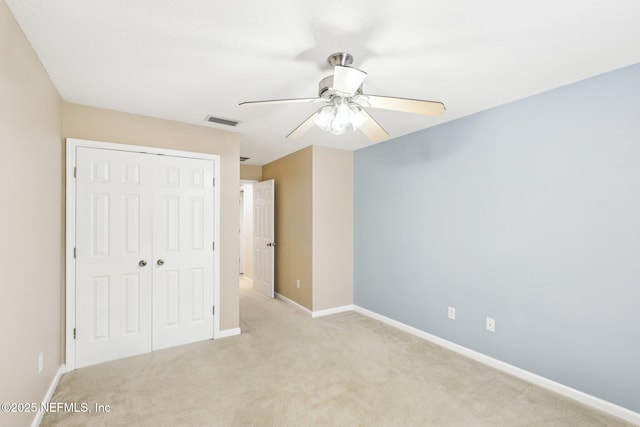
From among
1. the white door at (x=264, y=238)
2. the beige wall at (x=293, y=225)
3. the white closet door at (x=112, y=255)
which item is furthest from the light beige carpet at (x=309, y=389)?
the white door at (x=264, y=238)

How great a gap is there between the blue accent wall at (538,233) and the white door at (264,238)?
2.23 metres

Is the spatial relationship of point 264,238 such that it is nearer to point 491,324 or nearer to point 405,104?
point 491,324

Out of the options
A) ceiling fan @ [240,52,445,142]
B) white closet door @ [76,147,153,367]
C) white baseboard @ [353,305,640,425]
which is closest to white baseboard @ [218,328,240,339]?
white closet door @ [76,147,153,367]

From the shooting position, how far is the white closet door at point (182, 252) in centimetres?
309

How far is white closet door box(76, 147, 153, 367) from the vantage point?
108 inches

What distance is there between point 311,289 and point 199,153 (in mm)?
2267

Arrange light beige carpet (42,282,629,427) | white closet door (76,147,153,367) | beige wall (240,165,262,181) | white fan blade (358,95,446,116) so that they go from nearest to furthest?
white fan blade (358,95,446,116) < light beige carpet (42,282,629,427) < white closet door (76,147,153,367) < beige wall (240,165,262,181)

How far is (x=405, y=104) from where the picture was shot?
70.9 inches

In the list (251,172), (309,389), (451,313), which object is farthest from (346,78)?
(251,172)

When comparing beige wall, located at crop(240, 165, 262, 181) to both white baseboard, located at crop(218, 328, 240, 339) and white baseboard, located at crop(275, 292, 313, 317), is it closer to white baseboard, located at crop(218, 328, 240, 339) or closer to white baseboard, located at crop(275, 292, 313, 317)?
white baseboard, located at crop(275, 292, 313, 317)

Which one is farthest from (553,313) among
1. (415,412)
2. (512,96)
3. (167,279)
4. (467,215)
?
(167,279)

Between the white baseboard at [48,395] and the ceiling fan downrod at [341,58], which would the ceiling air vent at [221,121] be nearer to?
the ceiling fan downrod at [341,58]

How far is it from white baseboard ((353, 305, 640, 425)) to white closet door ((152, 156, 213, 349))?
240 centimetres

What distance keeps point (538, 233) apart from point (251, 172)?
4.49m
